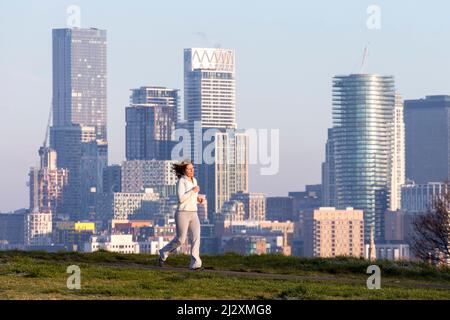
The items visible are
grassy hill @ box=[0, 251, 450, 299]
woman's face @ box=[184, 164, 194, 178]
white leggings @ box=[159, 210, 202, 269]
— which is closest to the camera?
grassy hill @ box=[0, 251, 450, 299]

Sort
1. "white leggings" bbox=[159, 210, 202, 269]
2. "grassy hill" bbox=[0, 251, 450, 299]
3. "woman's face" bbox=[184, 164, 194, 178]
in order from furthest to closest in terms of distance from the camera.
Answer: "woman's face" bbox=[184, 164, 194, 178] < "white leggings" bbox=[159, 210, 202, 269] < "grassy hill" bbox=[0, 251, 450, 299]

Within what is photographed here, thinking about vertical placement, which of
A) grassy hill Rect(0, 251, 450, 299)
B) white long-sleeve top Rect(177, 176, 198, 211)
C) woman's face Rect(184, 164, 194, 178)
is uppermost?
woman's face Rect(184, 164, 194, 178)

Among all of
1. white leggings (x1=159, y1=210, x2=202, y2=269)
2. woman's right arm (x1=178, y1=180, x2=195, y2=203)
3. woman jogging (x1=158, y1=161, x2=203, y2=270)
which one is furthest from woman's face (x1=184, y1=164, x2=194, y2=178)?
white leggings (x1=159, y1=210, x2=202, y2=269)

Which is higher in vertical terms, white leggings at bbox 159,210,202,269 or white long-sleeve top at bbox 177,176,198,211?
white long-sleeve top at bbox 177,176,198,211

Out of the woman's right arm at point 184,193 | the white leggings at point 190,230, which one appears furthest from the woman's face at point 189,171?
the white leggings at point 190,230

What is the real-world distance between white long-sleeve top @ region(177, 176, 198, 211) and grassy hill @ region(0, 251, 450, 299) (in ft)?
3.92

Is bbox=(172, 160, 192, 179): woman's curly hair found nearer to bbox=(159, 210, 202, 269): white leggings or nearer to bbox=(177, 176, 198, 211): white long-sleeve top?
bbox=(177, 176, 198, 211): white long-sleeve top

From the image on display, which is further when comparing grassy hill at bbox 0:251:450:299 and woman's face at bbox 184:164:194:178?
woman's face at bbox 184:164:194:178

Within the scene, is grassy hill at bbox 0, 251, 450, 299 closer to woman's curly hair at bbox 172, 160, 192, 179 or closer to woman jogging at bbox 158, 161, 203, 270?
woman jogging at bbox 158, 161, 203, 270

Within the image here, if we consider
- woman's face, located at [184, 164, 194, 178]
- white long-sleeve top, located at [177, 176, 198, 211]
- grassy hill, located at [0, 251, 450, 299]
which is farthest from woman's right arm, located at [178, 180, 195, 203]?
grassy hill, located at [0, 251, 450, 299]

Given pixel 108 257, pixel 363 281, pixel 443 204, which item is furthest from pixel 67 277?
pixel 443 204

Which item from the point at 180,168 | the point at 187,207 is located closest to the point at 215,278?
the point at 187,207

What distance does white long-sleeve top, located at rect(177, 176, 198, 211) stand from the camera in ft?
101
